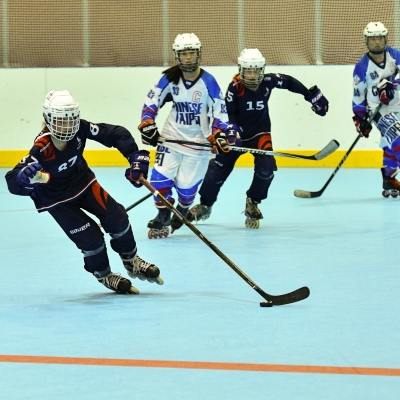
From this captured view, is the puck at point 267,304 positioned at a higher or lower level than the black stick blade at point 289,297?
lower

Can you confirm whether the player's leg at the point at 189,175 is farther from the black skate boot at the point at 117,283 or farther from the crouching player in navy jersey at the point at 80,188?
the black skate boot at the point at 117,283

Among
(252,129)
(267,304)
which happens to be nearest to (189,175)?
(252,129)

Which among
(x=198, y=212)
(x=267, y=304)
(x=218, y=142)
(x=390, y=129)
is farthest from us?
(x=390, y=129)

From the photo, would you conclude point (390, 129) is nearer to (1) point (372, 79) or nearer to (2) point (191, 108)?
(1) point (372, 79)

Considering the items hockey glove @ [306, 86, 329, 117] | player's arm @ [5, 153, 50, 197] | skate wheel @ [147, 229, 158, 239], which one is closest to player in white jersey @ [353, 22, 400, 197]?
hockey glove @ [306, 86, 329, 117]

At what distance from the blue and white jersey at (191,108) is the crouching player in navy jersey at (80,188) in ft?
5.33

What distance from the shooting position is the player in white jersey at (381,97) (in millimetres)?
7223

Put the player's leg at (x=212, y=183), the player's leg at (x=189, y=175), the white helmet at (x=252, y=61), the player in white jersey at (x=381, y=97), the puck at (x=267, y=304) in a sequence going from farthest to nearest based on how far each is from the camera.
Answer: the player in white jersey at (x=381, y=97), the player's leg at (x=212, y=183), the white helmet at (x=252, y=61), the player's leg at (x=189, y=175), the puck at (x=267, y=304)

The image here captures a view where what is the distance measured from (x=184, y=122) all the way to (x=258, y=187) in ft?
2.56

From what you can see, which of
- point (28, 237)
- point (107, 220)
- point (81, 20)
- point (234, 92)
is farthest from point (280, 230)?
point (81, 20)

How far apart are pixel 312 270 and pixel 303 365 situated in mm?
1715

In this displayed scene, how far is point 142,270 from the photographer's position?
13.4 feet

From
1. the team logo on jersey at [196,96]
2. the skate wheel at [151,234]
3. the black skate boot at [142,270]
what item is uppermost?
the team logo on jersey at [196,96]

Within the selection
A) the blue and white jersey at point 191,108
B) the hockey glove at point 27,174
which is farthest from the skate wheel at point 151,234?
the hockey glove at point 27,174
